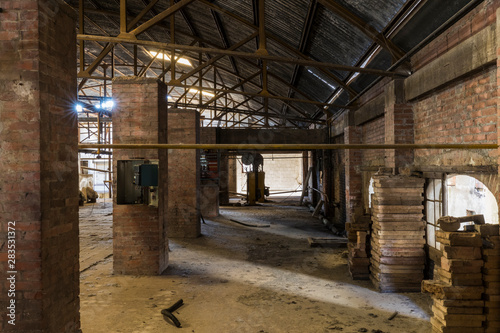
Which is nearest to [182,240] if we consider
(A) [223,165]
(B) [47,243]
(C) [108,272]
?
(C) [108,272]

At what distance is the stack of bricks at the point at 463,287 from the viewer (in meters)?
3.55

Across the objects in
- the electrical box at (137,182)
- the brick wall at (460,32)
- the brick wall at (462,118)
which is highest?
the brick wall at (460,32)

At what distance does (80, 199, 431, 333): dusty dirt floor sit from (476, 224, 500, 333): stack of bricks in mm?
766

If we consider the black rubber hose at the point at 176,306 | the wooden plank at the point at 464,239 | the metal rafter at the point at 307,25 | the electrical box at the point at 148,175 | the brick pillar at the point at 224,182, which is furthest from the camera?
the brick pillar at the point at 224,182

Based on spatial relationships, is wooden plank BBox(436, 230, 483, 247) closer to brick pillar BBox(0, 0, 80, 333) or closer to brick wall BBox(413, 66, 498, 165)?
brick wall BBox(413, 66, 498, 165)

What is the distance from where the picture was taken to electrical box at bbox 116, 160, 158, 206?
18.6ft

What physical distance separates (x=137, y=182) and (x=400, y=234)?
4.28 m

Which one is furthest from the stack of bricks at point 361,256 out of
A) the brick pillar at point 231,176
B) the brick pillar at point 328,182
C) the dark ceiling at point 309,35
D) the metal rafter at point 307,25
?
the brick pillar at point 231,176

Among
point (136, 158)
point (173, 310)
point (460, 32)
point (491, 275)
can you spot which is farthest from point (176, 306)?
point (460, 32)

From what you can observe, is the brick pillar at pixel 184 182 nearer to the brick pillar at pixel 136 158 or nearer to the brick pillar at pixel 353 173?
the brick pillar at pixel 136 158

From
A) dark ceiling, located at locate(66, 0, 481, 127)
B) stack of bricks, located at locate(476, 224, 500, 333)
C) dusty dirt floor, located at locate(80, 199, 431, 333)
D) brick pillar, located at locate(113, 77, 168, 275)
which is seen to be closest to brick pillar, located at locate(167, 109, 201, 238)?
→ dusty dirt floor, located at locate(80, 199, 431, 333)

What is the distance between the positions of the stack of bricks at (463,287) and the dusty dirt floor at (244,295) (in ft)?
2.07

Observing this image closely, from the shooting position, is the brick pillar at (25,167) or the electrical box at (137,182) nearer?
the brick pillar at (25,167)

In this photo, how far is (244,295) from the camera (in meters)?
5.29
